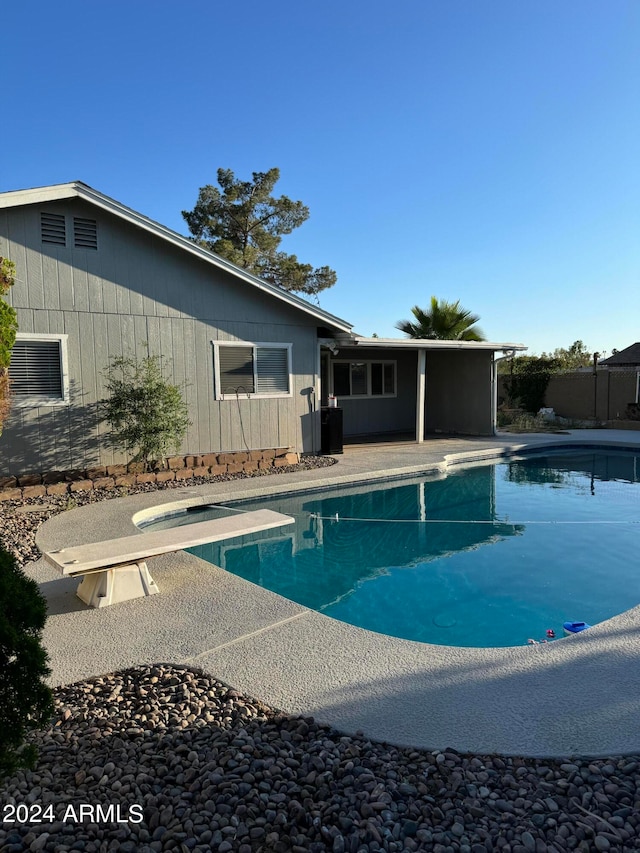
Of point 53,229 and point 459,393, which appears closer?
point 53,229

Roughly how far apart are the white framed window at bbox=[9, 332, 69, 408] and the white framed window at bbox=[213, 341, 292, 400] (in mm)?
2914

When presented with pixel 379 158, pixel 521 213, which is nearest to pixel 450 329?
pixel 521 213

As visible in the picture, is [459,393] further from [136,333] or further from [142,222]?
[142,222]

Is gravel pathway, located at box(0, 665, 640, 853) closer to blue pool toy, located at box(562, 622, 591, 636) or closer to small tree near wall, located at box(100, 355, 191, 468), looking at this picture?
blue pool toy, located at box(562, 622, 591, 636)

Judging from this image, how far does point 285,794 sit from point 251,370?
10374mm

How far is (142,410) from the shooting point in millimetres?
10297

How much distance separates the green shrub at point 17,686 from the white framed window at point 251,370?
9740mm

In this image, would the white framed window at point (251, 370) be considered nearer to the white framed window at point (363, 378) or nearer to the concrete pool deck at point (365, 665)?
the white framed window at point (363, 378)

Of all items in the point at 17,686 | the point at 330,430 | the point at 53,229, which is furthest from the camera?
the point at 330,430

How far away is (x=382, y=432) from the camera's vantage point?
18.2 m

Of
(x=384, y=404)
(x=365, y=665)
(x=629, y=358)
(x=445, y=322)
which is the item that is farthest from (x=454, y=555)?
(x=629, y=358)

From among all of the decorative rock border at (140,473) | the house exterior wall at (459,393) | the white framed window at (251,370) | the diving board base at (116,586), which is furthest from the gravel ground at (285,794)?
the house exterior wall at (459,393)

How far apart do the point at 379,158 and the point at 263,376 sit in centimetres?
933

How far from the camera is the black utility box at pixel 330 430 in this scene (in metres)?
13.6
